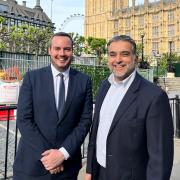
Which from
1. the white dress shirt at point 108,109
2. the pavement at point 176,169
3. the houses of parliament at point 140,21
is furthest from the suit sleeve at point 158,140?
the houses of parliament at point 140,21

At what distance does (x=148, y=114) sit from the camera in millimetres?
1996

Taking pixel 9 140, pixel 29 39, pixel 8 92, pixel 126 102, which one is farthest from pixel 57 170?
pixel 29 39

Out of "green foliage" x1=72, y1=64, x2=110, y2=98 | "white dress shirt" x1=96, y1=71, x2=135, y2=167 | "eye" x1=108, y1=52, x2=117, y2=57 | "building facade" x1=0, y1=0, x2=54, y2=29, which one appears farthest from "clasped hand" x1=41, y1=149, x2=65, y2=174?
"building facade" x1=0, y1=0, x2=54, y2=29

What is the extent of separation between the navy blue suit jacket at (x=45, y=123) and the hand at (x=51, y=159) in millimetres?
48

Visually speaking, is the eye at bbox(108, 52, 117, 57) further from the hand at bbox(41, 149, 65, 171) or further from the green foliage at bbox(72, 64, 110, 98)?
the green foliage at bbox(72, 64, 110, 98)

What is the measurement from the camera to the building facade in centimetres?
8806

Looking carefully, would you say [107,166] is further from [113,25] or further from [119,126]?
[113,25]

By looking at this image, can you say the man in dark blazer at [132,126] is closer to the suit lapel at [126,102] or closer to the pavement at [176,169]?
the suit lapel at [126,102]

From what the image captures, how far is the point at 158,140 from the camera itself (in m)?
1.98

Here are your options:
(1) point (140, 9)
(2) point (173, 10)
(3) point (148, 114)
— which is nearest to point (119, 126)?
(3) point (148, 114)

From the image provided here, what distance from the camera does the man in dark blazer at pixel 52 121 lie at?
2.34m

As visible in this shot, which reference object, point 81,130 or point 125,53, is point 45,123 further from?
point 125,53

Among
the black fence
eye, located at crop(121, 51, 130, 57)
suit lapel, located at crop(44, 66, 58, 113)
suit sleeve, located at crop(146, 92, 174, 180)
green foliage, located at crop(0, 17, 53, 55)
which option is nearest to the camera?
suit sleeve, located at crop(146, 92, 174, 180)

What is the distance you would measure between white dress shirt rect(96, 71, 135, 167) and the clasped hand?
298 mm
